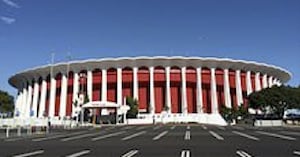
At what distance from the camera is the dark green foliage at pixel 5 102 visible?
10300 centimetres

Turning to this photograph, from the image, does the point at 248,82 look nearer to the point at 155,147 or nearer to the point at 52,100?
the point at 52,100

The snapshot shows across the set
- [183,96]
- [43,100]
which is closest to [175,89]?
[183,96]

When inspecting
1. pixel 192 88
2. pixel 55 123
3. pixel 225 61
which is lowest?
pixel 55 123

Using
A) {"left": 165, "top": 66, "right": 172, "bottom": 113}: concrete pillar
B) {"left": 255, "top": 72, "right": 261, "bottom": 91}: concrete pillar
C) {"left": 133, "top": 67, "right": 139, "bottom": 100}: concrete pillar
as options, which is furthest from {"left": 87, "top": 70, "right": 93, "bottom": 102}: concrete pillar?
{"left": 255, "top": 72, "right": 261, "bottom": 91}: concrete pillar

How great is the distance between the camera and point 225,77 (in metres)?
104

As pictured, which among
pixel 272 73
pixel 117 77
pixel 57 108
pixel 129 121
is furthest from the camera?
pixel 272 73

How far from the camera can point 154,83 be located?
102500 millimetres

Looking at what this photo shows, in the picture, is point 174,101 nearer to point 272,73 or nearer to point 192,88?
point 192,88

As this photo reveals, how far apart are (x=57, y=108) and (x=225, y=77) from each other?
4437 cm

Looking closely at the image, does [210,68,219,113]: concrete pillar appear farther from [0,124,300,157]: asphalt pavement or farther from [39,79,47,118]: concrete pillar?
[0,124,300,157]: asphalt pavement

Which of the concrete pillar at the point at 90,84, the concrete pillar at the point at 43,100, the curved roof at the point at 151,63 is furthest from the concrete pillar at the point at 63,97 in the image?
the concrete pillar at the point at 43,100

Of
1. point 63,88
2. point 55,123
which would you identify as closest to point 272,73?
point 63,88

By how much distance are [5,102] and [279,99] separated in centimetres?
6535

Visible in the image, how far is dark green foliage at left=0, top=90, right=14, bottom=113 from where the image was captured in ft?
338
